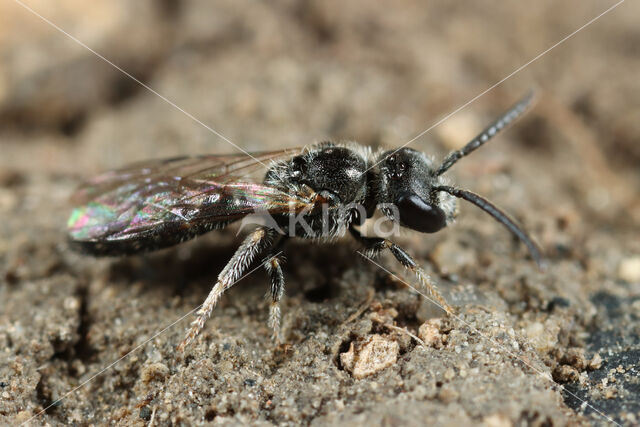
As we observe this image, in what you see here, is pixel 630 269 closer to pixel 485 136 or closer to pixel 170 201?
pixel 485 136

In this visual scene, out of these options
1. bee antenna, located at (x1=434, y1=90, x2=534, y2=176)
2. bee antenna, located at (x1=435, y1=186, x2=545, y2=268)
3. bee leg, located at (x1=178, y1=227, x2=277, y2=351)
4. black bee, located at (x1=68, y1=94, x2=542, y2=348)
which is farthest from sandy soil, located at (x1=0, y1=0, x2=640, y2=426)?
bee antenna, located at (x1=434, y1=90, x2=534, y2=176)

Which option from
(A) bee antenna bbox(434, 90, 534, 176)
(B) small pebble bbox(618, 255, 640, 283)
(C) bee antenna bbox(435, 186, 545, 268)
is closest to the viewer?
(C) bee antenna bbox(435, 186, 545, 268)

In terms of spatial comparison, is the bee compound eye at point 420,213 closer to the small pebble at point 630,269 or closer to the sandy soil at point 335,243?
the sandy soil at point 335,243

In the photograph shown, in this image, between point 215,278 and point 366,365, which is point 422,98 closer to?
point 215,278

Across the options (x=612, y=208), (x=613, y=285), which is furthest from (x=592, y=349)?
(x=612, y=208)

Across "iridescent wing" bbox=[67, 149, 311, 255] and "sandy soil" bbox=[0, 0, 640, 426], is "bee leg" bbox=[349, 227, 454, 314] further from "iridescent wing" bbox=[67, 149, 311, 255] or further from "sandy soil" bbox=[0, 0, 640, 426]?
"iridescent wing" bbox=[67, 149, 311, 255]

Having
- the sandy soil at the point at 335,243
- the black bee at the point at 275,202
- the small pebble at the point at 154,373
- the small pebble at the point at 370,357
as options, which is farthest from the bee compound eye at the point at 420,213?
the small pebble at the point at 154,373
